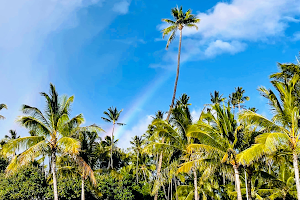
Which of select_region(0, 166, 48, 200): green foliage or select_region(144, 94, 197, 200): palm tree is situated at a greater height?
select_region(144, 94, 197, 200): palm tree

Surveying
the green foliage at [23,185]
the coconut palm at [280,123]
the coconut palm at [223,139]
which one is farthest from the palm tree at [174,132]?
the green foliage at [23,185]

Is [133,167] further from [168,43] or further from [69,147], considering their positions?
[69,147]

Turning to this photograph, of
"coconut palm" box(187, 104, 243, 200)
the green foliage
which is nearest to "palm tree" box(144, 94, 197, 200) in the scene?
"coconut palm" box(187, 104, 243, 200)

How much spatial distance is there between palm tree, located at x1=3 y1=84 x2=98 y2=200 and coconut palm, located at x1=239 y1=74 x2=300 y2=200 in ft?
29.0

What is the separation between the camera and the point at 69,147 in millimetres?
14117

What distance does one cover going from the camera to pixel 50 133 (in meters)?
15.3

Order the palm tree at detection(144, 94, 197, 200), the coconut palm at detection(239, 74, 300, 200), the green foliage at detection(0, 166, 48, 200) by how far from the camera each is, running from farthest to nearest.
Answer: the green foliage at detection(0, 166, 48, 200) < the palm tree at detection(144, 94, 197, 200) < the coconut palm at detection(239, 74, 300, 200)

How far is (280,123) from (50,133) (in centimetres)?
1238

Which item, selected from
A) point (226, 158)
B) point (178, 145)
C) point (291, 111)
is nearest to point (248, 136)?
point (226, 158)

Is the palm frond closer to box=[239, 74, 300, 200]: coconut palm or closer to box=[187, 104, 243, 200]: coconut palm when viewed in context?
box=[187, 104, 243, 200]: coconut palm

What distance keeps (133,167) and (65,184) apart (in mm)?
16768

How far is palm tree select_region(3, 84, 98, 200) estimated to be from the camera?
1397cm

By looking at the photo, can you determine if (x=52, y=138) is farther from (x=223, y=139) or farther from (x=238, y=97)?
(x=238, y=97)

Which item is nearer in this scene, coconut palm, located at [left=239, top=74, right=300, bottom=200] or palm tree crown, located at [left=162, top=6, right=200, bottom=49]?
coconut palm, located at [left=239, top=74, right=300, bottom=200]
